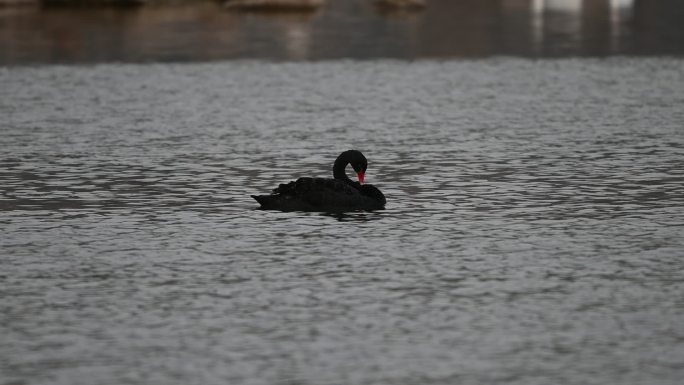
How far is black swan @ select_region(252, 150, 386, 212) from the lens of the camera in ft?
50.6

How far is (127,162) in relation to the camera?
19.2m

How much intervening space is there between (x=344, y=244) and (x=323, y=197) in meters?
1.65

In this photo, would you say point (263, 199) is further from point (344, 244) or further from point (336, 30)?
point (336, 30)

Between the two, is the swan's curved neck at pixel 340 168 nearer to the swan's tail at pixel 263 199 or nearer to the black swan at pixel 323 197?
the black swan at pixel 323 197

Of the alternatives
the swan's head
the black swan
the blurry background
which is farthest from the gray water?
the blurry background

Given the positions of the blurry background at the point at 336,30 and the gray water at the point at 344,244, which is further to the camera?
the blurry background at the point at 336,30

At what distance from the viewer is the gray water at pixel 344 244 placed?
33.0ft

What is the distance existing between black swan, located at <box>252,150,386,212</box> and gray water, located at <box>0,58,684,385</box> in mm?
159

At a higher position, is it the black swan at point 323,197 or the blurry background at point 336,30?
the blurry background at point 336,30

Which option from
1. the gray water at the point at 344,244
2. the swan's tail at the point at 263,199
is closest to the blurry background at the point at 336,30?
the gray water at the point at 344,244

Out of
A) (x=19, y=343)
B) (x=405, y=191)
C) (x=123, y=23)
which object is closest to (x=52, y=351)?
(x=19, y=343)

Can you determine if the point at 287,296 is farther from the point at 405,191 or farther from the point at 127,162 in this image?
the point at 127,162

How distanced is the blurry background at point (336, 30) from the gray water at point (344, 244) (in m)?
8.34

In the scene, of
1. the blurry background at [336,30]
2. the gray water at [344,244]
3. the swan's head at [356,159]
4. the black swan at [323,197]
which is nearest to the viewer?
the gray water at [344,244]
